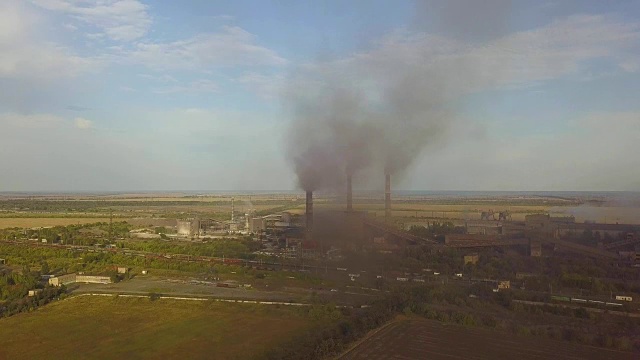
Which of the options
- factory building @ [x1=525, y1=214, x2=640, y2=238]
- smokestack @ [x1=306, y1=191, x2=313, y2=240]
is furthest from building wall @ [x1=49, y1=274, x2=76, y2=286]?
factory building @ [x1=525, y1=214, x2=640, y2=238]

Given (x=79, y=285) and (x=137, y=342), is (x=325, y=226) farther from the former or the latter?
(x=137, y=342)

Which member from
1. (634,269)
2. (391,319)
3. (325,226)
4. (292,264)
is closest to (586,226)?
(634,269)

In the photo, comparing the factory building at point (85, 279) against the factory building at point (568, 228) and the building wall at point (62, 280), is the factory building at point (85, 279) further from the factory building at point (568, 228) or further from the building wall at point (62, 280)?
the factory building at point (568, 228)

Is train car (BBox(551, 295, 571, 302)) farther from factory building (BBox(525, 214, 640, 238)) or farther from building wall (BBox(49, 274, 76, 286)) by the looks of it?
building wall (BBox(49, 274, 76, 286))

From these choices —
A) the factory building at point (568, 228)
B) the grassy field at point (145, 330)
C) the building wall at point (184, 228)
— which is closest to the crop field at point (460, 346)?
the grassy field at point (145, 330)

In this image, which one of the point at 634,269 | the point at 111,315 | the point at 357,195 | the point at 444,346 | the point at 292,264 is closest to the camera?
the point at 444,346
